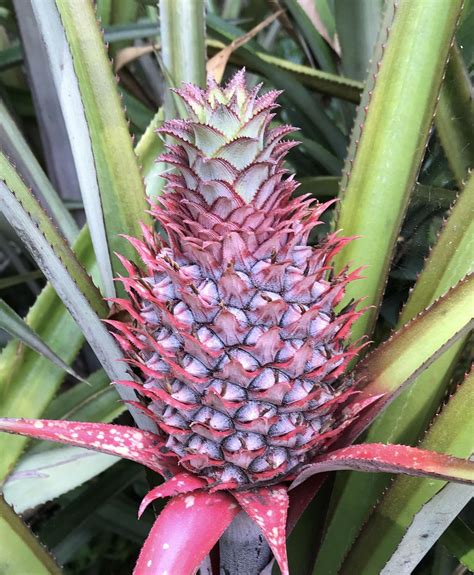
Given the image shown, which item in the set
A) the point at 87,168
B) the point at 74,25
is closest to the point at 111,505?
the point at 87,168

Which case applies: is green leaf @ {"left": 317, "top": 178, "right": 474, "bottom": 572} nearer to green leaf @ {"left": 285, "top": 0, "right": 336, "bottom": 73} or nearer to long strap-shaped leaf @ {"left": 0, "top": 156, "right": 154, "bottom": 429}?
long strap-shaped leaf @ {"left": 0, "top": 156, "right": 154, "bottom": 429}

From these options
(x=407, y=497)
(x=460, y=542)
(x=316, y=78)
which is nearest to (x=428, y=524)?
(x=407, y=497)

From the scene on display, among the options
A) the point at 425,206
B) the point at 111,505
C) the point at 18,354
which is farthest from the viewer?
the point at 111,505

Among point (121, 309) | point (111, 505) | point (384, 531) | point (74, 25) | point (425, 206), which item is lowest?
point (111, 505)

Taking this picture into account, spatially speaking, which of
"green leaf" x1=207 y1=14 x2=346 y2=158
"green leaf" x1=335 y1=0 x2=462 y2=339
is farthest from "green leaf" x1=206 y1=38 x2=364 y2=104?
"green leaf" x1=335 y1=0 x2=462 y2=339

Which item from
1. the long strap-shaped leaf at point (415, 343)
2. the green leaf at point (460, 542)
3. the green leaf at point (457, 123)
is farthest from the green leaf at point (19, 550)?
the green leaf at point (457, 123)

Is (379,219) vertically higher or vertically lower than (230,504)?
higher

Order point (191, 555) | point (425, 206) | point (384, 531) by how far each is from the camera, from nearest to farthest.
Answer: point (191, 555)
point (384, 531)
point (425, 206)

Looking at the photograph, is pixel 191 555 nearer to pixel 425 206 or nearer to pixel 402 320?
pixel 402 320
